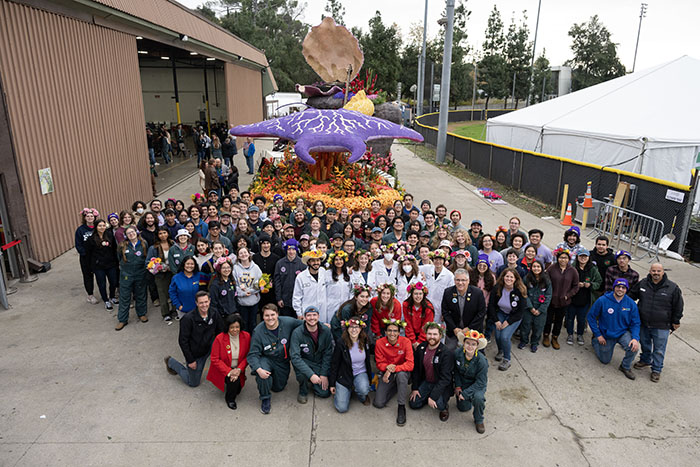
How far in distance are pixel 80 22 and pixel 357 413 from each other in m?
11.3

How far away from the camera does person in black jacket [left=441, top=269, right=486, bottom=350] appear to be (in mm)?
5984

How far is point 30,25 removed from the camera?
9508 mm

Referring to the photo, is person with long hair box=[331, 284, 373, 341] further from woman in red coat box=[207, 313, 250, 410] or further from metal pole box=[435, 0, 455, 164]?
metal pole box=[435, 0, 455, 164]

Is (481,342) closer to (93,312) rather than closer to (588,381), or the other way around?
(588,381)

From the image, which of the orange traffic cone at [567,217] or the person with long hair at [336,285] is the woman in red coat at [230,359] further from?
the orange traffic cone at [567,217]

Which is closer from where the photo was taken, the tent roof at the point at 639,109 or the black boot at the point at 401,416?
the black boot at the point at 401,416

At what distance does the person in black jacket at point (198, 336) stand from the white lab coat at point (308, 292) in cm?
101

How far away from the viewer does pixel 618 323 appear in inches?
241

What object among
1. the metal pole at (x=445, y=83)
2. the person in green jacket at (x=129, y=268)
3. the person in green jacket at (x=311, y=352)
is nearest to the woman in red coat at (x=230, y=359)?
the person in green jacket at (x=311, y=352)

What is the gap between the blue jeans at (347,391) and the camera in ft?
17.5

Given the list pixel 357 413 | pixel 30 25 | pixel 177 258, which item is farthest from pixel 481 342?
pixel 30 25

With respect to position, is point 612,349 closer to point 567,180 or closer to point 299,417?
point 299,417

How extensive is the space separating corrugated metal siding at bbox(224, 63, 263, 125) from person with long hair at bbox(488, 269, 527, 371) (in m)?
22.5

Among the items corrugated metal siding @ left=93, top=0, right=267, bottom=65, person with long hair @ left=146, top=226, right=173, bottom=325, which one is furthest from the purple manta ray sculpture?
person with long hair @ left=146, top=226, right=173, bottom=325
